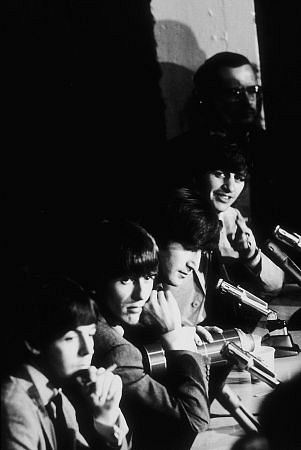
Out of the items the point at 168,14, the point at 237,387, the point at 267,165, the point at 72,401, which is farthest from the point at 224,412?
the point at 168,14

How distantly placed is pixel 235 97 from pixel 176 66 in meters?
0.39

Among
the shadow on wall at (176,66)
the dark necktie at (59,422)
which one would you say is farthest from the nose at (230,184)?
the dark necktie at (59,422)

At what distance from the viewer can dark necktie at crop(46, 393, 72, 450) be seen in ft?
3.66

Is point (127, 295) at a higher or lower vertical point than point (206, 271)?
higher

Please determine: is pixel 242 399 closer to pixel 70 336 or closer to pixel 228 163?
pixel 70 336

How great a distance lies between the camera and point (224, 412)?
1.38 m

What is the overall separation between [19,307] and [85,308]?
128 mm

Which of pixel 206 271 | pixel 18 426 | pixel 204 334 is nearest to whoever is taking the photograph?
pixel 18 426

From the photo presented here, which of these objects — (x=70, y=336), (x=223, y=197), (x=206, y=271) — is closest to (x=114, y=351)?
(x=70, y=336)

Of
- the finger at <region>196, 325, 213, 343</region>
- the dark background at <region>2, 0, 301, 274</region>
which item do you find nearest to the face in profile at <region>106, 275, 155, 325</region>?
the finger at <region>196, 325, 213, 343</region>

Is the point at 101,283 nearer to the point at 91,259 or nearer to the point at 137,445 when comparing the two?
the point at 91,259

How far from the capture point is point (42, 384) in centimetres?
109

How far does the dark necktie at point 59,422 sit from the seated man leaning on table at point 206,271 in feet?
1.80

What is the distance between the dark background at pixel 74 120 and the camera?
2.04 meters
